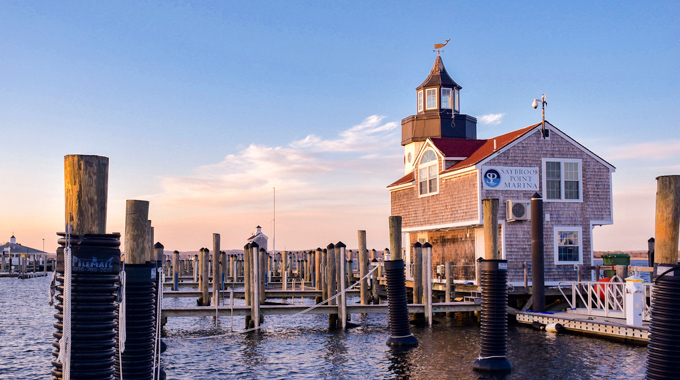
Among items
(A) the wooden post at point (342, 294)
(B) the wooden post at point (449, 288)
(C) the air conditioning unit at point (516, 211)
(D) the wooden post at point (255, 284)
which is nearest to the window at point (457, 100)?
(C) the air conditioning unit at point (516, 211)

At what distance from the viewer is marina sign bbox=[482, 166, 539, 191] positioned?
93.4 feet

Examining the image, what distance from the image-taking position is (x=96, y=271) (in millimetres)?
7426

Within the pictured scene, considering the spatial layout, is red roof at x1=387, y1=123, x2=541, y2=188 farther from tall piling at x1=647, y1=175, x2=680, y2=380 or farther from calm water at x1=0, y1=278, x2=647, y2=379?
tall piling at x1=647, y1=175, x2=680, y2=380

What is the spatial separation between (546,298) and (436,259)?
7516mm

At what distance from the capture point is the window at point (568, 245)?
28.9m

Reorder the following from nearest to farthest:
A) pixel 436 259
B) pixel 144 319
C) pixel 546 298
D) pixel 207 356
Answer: pixel 144 319
pixel 207 356
pixel 546 298
pixel 436 259

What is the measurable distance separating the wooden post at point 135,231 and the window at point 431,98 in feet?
116

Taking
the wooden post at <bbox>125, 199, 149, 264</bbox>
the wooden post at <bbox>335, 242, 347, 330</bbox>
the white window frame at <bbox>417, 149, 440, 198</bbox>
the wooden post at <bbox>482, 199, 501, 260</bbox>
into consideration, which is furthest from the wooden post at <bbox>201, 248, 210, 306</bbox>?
the wooden post at <bbox>125, 199, 149, 264</bbox>

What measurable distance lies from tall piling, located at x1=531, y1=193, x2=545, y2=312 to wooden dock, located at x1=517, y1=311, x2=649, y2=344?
0.83 meters

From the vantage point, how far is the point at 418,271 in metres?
27.0

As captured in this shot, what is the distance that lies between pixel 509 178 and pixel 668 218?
1877 centimetres

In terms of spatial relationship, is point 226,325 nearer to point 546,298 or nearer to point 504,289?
point 546,298

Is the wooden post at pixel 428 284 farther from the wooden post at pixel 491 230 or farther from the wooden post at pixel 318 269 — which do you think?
the wooden post at pixel 318 269

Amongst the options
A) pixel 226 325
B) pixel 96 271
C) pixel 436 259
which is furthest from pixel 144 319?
pixel 436 259
